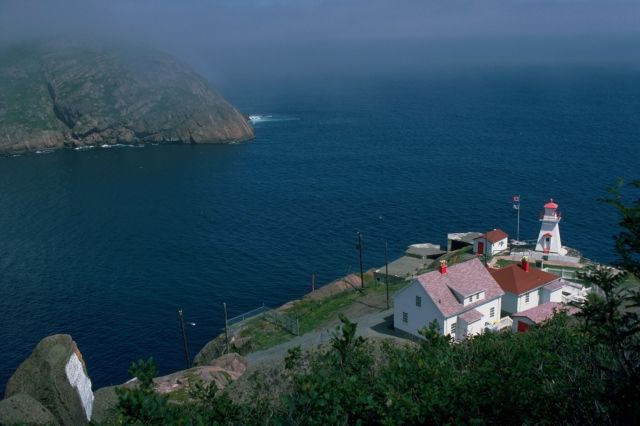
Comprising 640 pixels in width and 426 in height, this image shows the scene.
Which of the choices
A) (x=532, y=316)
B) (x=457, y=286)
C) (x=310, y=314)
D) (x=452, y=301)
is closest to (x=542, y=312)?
(x=532, y=316)

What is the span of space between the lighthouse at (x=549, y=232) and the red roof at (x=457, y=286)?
16.8 meters

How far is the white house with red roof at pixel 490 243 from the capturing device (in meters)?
60.9

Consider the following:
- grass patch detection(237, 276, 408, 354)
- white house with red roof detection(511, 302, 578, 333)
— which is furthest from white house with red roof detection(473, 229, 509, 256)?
white house with red roof detection(511, 302, 578, 333)

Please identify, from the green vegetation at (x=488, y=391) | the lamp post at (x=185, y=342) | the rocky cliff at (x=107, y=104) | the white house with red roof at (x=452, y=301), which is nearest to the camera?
the green vegetation at (x=488, y=391)

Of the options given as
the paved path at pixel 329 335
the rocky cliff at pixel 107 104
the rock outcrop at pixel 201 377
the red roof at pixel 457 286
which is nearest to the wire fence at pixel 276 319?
the paved path at pixel 329 335

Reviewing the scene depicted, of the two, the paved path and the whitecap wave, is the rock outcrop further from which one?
the whitecap wave

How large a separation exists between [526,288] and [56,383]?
108 ft

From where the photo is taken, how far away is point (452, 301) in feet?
145

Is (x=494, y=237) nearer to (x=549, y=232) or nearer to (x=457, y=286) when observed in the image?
(x=549, y=232)

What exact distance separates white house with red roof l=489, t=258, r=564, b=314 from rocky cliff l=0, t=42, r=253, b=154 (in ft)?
357

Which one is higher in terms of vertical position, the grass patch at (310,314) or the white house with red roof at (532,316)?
the white house with red roof at (532,316)

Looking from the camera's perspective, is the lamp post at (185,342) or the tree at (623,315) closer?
the tree at (623,315)

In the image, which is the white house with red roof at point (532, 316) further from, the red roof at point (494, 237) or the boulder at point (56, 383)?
the boulder at point (56, 383)

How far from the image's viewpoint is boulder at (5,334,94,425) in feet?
104
